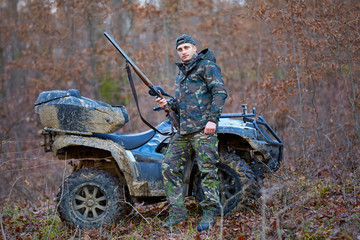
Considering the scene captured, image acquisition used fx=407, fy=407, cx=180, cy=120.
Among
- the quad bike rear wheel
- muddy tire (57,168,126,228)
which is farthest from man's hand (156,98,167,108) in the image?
muddy tire (57,168,126,228)

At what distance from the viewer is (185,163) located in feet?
16.6

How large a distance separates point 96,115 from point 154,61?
26.8ft

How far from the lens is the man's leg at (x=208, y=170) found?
480 centimetres

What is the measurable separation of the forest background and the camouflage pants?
52 cm

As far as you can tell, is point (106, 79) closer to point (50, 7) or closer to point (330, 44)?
point (50, 7)

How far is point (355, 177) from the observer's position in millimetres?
5625

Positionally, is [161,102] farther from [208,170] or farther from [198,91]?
[208,170]

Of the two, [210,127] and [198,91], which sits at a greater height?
[198,91]

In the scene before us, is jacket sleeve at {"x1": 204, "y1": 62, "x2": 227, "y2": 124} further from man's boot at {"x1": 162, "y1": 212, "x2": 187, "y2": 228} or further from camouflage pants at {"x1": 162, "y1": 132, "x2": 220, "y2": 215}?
man's boot at {"x1": 162, "y1": 212, "x2": 187, "y2": 228}

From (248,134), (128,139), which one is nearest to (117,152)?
(128,139)

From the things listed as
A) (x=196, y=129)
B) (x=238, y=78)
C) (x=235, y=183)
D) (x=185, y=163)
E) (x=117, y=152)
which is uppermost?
(x=238, y=78)

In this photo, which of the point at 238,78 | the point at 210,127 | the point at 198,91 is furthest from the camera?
the point at 238,78

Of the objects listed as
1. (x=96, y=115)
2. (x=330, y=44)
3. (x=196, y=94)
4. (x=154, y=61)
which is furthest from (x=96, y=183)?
(x=154, y=61)

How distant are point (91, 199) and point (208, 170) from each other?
1605mm
